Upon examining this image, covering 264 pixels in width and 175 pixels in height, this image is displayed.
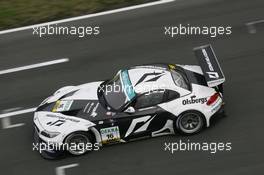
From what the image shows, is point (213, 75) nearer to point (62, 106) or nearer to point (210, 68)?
point (210, 68)

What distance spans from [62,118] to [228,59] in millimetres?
5477

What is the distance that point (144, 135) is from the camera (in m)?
13.0

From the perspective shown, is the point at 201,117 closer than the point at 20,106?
Yes

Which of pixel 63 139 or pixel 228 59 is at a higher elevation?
pixel 228 59

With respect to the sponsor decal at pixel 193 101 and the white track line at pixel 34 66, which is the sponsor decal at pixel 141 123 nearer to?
the sponsor decal at pixel 193 101

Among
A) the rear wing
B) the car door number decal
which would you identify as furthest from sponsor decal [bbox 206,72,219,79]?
the car door number decal

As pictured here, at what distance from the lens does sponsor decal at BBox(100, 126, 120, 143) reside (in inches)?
498

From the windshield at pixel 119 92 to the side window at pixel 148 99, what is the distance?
0.62 ft

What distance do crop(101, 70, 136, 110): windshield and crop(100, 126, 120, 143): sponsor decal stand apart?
0.48m

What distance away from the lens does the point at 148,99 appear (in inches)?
499

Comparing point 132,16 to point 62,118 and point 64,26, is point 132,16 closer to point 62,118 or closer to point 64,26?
point 64,26

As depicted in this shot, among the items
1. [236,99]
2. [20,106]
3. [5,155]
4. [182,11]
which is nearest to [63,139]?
[5,155]

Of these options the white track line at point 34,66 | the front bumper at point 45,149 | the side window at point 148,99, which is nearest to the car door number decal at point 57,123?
the front bumper at point 45,149

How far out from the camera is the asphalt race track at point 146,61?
41.6 feet
